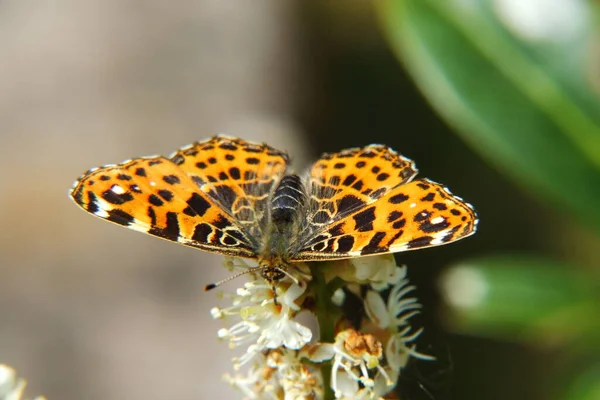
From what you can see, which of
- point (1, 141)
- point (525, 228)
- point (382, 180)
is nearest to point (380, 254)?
point (382, 180)

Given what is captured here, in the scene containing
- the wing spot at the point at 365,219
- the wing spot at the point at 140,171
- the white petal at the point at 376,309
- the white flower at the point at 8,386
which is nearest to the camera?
the white flower at the point at 8,386

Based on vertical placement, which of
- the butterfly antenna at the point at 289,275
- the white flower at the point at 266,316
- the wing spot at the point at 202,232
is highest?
the wing spot at the point at 202,232

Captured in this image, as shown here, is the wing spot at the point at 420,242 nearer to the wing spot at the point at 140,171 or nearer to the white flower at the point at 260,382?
the white flower at the point at 260,382

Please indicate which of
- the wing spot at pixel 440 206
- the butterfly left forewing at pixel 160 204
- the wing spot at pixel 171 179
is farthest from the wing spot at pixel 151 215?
the wing spot at pixel 440 206

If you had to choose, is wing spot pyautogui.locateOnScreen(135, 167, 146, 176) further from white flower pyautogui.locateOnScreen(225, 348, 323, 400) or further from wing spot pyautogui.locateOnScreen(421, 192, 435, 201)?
wing spot pyautogui.locateOnScreen(421, 192, 435, 201)

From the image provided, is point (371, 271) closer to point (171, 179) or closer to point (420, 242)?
point (420, 242)

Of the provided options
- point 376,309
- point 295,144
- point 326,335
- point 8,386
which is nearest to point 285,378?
point 326,335
